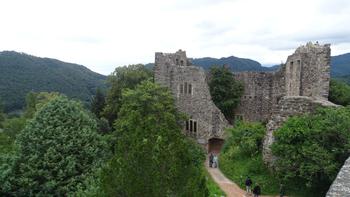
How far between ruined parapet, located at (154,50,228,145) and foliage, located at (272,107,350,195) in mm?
13610

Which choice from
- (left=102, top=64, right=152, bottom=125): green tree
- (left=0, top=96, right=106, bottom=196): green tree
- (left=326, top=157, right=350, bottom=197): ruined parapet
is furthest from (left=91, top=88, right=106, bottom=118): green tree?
(left=326, top=157, right=350, bottom=197): ruined parapet

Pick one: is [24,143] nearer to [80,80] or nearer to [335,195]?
[335,195]

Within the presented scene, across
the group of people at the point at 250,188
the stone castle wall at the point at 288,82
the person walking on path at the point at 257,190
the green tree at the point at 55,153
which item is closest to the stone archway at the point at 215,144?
the stone castle wall at the point at 288,82

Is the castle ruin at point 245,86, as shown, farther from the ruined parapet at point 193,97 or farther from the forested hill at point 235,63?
the forested hill at point 235,63

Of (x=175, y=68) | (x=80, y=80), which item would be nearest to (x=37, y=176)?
(x=175, y=68)

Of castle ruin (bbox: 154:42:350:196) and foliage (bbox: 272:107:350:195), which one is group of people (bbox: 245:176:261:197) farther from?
castle ruin (bbox: 154:42:350:196)

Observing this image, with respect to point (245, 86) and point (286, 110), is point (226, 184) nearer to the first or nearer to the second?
point (286, 110)

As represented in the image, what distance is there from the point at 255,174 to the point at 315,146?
14.3ft

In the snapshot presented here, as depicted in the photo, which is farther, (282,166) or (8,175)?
(8,175)

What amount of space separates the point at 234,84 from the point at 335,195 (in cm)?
2505

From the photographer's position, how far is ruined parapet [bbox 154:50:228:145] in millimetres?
32000

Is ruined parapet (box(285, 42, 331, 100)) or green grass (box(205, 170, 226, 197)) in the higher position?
ruined parapet (box(285, 42, 331, 100))

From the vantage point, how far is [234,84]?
35156mm

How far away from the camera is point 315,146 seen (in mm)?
17141
